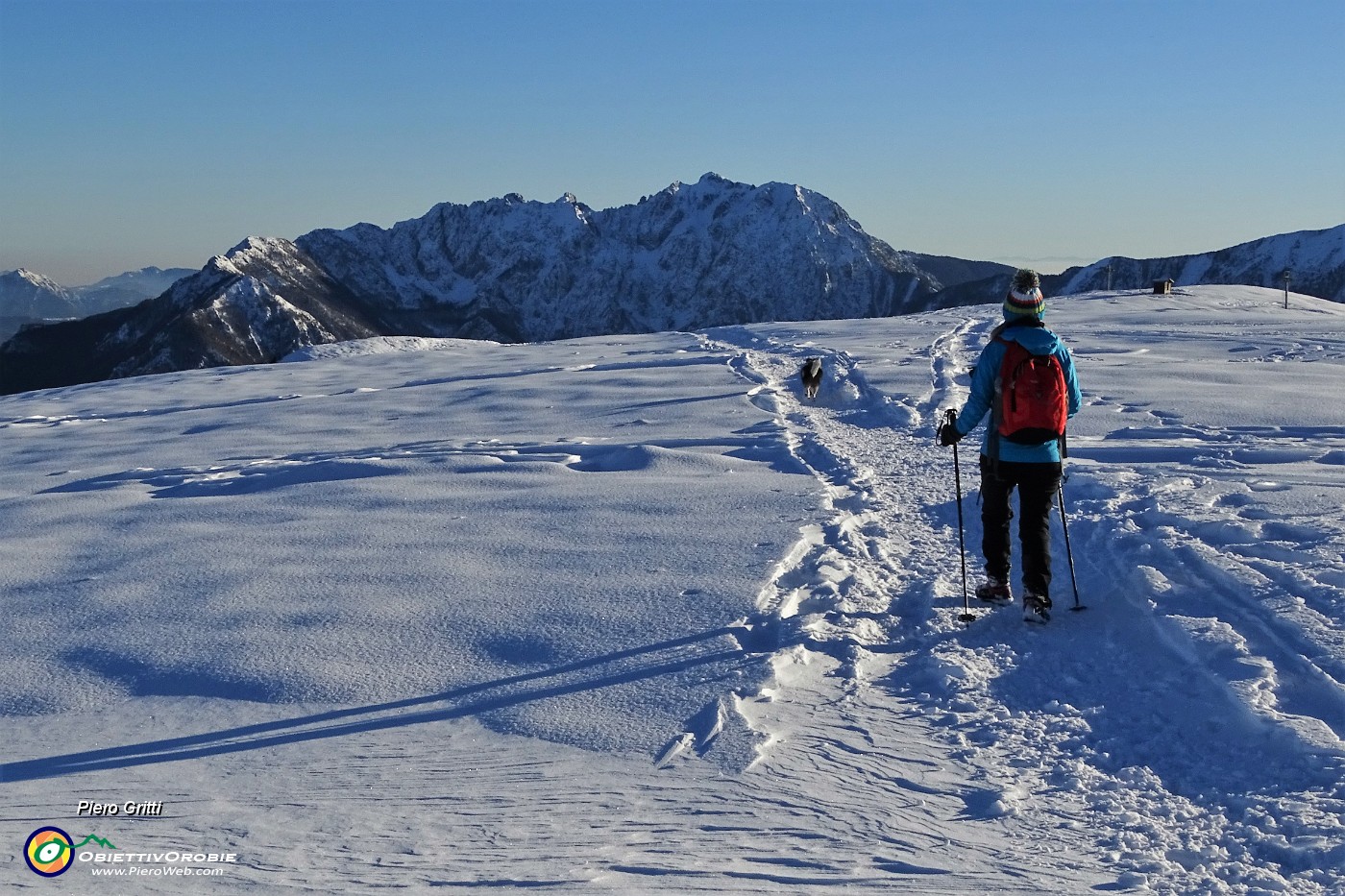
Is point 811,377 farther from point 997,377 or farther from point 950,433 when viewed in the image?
point 997,377

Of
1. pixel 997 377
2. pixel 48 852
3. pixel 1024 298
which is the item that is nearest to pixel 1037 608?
pixel 997 377

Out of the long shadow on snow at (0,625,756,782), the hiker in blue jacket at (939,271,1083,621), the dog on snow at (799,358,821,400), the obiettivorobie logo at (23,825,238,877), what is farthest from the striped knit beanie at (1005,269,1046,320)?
A: the dog on snow at (799,358,821,400)

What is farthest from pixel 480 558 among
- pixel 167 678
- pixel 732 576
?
pixel 167 678

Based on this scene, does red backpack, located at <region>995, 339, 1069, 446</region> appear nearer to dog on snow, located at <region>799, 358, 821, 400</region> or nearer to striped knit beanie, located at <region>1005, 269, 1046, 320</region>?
striped knit beanie, located at <region>1005, 269, 1046, 320</region>

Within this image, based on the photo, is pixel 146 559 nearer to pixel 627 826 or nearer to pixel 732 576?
pixel 732 576

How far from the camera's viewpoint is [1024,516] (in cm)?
642

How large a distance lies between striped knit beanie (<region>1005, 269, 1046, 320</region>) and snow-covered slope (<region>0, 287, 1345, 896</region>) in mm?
1807

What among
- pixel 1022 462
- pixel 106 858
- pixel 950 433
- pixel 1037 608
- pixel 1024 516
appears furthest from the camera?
pixel 950 433

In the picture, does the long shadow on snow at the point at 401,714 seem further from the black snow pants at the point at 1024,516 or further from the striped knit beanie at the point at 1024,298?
the striped knit beanie at the point at 1024,298

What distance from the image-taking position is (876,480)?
1045cm

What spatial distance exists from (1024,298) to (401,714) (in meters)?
4.20

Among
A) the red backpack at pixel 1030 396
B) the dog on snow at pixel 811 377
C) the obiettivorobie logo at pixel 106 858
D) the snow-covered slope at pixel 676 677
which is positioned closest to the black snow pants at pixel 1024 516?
the red backpack at pixel 1030 396

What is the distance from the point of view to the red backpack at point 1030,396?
621 centimetres

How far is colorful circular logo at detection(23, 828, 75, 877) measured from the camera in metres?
3.80
